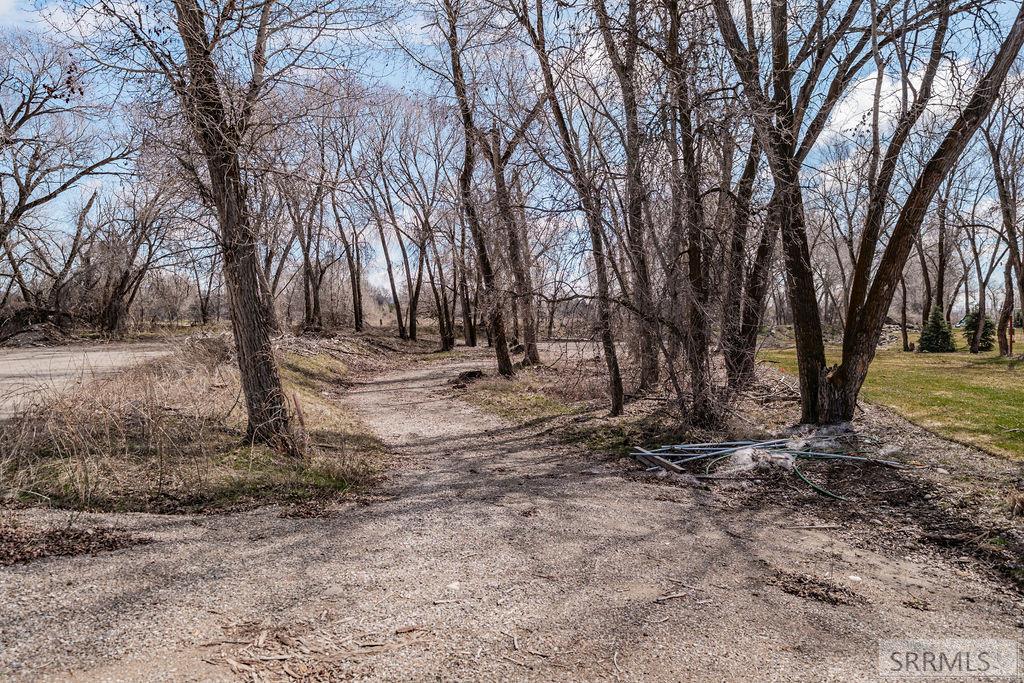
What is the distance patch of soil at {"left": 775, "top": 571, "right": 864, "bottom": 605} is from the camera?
3.92m

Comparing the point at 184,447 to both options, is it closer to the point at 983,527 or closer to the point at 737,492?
the point at 737,492

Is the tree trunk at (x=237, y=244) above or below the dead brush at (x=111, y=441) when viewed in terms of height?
above

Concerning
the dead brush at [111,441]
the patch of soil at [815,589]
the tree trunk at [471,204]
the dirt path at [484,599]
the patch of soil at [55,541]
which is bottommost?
the patch of soil at [815,589]

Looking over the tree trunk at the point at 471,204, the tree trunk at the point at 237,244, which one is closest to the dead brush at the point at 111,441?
the tree trunk at the point at 237,244

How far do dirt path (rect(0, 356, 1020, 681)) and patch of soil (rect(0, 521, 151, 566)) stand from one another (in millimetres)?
146

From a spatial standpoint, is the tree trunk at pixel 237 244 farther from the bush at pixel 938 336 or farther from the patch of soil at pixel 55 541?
the bush at pixel 938 336

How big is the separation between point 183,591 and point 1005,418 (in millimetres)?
9640

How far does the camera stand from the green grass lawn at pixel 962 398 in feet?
25.7

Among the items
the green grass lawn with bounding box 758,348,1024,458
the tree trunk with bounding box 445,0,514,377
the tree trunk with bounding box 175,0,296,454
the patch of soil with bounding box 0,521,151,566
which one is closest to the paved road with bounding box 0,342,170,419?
the tree trunk with bounding box 175,0,296,454

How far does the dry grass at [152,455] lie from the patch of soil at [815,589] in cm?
387

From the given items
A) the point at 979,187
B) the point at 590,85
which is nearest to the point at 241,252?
the point at 590,85

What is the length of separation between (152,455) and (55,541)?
6.28ft

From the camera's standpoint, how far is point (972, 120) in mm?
7336

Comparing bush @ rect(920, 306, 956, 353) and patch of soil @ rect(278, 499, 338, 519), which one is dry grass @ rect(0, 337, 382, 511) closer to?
patch of soil @ rect(278, 499, 338, 519)
